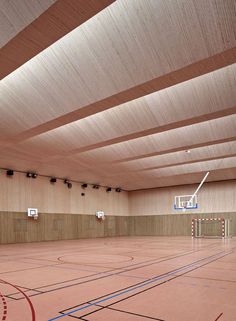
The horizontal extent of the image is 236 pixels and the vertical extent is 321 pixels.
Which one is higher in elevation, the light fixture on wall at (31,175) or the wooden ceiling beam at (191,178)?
the light fixture on wall at (31,175)

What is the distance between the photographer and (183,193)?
27.3 meters

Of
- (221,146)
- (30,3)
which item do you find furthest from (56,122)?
(221,146)

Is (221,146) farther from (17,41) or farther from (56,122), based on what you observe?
(17,41)

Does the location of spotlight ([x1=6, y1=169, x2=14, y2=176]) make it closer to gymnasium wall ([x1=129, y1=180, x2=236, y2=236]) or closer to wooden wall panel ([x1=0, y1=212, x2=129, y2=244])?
wooden wall panel ([x1=0, y1=212, x2=129, y2=244])

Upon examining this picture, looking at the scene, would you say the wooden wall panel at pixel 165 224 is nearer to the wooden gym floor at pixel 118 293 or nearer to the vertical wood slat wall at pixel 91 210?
the vertical wood slat wall at pixel 91 210

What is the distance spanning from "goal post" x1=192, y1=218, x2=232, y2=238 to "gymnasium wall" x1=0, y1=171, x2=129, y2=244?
7333 millimetres

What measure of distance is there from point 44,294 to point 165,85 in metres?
6.44

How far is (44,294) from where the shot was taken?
16.9ft

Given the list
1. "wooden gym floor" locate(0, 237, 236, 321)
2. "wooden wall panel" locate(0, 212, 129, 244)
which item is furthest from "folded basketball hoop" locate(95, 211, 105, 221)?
"wooden gym floor" locate(0, 237, 236, 321)

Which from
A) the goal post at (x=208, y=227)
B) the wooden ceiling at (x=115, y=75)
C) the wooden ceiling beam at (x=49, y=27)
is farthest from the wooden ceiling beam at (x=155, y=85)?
the goal post at (x=208, y=227)

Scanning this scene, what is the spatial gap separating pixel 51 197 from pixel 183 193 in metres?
11.7

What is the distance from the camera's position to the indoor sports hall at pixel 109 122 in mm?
5031

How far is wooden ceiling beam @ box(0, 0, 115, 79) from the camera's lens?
5.95 m

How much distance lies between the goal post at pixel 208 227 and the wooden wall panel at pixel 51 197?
7400mm
